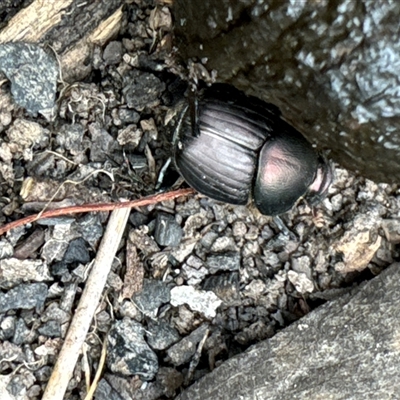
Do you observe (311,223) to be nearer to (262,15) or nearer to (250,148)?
(250,148)

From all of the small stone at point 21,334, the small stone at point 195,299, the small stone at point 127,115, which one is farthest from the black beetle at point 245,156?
the small stone at point 21,334

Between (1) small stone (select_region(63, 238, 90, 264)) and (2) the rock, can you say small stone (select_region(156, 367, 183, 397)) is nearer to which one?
(1) small stone (select_region(63, 238, 90, 264))

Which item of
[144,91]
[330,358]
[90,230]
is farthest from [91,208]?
[330,358]

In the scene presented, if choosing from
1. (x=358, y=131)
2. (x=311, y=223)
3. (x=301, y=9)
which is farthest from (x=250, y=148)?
(x=301, y=9)

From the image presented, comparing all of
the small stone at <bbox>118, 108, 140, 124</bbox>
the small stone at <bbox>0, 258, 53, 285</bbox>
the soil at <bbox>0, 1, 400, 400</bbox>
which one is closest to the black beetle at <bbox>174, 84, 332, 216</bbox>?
the soil at <bbox>0, 1, 400, 400</bbox>

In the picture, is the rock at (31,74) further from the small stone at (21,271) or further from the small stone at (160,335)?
the small stone at (160,335)
